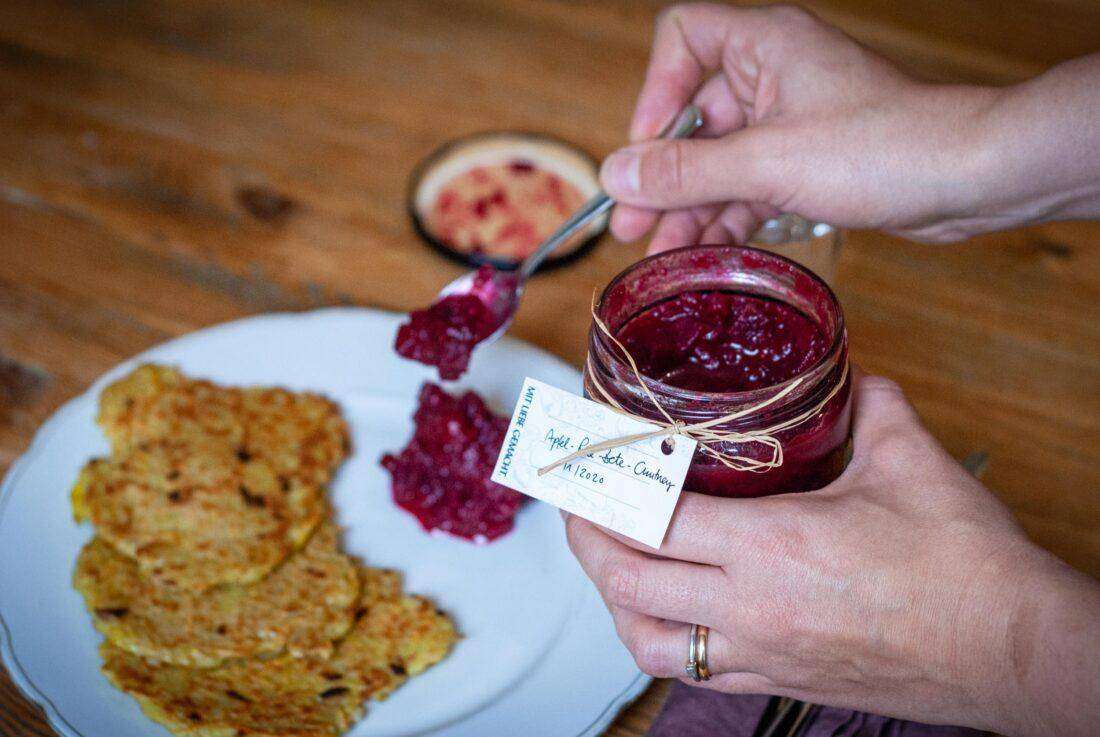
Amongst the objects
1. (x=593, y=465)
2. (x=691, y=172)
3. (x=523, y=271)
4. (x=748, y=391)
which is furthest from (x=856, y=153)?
(x=593, y=465)

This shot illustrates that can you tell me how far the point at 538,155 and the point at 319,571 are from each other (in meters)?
1.50

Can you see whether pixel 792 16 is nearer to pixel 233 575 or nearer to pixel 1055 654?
pixel 1055 654

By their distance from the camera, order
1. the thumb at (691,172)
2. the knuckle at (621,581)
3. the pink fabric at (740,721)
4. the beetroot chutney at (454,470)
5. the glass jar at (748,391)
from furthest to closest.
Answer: the beetroot chutney at (454,470)
the thumb at (691,172)
the pink fabric at (740,721)
the knuckle at (621,581)
the glass jar at (748,391)

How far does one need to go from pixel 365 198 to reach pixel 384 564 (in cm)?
128

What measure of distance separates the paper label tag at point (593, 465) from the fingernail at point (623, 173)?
85cm

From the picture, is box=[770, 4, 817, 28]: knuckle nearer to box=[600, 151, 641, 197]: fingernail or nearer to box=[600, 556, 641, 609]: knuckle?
box=[600, 151, 641, 197]: fingernail

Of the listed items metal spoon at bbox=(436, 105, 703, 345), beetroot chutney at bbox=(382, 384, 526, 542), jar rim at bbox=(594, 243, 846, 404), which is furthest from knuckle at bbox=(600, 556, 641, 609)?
metal spoon at bbox=(436, 105, 703, 345)

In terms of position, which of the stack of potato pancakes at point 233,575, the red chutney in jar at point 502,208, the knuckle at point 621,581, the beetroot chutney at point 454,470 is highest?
the knuckle at point 621,581

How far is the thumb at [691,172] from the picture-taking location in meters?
1.94

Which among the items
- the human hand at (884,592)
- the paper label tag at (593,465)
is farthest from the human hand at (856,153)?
the paper label tag at (593,465)

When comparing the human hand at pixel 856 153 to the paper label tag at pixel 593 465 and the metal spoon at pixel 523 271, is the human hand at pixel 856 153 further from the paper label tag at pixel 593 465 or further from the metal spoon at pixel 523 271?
the paper label tag at pixel 593 465

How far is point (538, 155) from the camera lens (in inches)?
117

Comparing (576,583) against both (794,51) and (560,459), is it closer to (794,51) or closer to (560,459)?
(560,459)

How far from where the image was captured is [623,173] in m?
2.02
